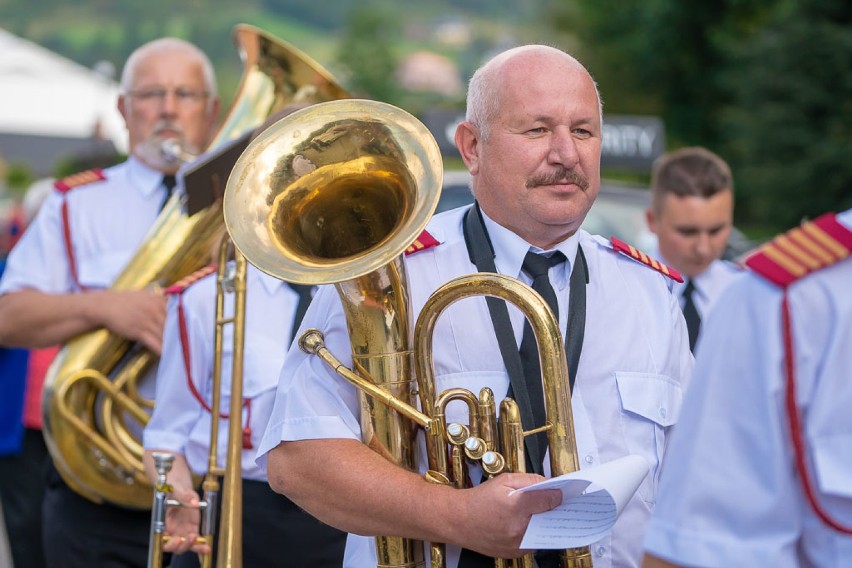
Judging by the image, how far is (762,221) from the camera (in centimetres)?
2331

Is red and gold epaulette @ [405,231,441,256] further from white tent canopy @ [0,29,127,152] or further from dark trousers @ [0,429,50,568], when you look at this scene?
white tent canopy @ [0,29,127,152]

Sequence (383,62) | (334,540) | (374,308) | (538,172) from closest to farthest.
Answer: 1. (374,308)
2. (538,172)
3. (334,540)
4. (383,62)

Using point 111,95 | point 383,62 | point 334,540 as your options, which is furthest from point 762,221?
point 383,62

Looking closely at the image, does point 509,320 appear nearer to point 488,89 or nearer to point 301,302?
point 488,89

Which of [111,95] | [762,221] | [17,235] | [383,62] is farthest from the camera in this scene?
[383,62]

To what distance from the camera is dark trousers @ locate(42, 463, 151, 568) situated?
4242mm

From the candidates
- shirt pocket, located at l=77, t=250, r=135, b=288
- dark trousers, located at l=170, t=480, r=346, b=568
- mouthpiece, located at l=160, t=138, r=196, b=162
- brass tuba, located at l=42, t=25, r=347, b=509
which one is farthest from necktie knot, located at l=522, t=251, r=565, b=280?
shirt pocket, located at l=77, t=250, r=135, b=288

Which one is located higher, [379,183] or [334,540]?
[379,183]

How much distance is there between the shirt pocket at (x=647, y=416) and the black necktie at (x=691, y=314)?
162 centimetres

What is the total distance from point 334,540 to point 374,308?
137 cm

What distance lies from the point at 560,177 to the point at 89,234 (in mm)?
Result: 2439

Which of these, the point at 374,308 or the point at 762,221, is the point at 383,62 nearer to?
the point at 762,221

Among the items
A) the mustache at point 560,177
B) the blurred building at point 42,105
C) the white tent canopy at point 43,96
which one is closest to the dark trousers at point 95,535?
the mustache at point 560,177

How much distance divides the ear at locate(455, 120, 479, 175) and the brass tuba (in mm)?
1432
